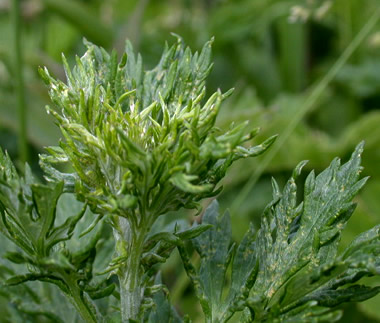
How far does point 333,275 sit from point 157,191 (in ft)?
0.82

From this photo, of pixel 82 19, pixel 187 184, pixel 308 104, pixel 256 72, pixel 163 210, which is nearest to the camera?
pixel 187 184

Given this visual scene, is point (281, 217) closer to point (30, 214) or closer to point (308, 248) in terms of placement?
point (308, 248)

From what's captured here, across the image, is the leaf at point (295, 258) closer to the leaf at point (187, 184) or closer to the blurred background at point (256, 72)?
the leaf at point (187, 184)

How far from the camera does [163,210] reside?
0.85m

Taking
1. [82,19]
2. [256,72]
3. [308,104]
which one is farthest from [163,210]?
[256,72]

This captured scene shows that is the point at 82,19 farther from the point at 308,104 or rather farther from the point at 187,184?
the point at 187,184

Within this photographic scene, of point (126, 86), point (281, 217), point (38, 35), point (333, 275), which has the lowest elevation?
point (333, 275)

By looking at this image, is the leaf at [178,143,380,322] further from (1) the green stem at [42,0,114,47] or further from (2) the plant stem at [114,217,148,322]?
(1) the green stem at [42,0,114,47]

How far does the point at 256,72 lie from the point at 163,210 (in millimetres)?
2068

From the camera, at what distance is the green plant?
2.49ft

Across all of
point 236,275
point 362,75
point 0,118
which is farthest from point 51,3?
point 236,275

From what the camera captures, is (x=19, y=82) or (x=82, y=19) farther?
(x=82, y=19)

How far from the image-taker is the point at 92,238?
765 mm

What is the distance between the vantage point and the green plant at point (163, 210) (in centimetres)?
76
